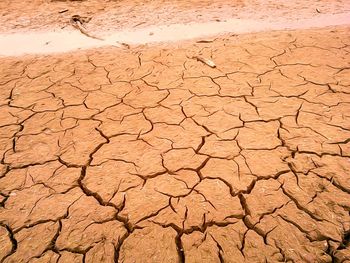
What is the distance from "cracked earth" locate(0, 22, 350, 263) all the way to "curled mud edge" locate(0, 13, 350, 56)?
559 millimetres

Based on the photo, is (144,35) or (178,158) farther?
(144,35)

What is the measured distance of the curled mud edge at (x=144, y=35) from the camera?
3900mm

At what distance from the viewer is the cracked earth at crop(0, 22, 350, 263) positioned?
158 cm

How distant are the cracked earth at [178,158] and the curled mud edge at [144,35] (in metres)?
0.56

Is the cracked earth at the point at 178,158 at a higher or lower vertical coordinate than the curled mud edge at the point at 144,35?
lower

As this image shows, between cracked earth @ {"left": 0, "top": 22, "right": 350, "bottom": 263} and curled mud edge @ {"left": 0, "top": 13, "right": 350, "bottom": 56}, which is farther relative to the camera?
curled mud edge @ {"left": 0, "top": 13, "right": 350, "bottom": 56}

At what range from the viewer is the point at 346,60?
323 cm

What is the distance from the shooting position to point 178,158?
6.91 feet

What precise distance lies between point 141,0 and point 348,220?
470cm

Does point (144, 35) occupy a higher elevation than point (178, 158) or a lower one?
higher

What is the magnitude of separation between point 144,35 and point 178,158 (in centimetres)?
263

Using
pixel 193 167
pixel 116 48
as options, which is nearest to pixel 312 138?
pixel 193 167

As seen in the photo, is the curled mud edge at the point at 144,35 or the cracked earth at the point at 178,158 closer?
the cracked earth at the point at 178,158

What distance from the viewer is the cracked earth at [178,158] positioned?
1.58m
